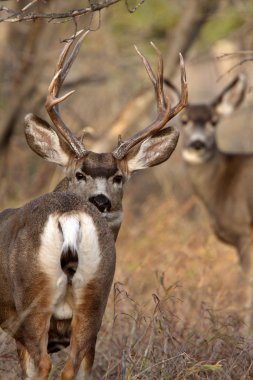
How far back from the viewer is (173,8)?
1467 cm

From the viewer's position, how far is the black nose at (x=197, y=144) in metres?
10.5

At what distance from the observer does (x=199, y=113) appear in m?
10.7

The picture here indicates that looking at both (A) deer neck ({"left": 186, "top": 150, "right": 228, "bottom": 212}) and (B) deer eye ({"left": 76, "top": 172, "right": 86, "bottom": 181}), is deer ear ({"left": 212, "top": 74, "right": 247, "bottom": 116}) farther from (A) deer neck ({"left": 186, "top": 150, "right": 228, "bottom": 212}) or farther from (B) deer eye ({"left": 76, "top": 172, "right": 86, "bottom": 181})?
(B) deer eye ({"left": 76, "top": 172, "right": 86, "bottom": 181})

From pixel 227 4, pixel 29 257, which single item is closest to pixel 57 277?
pixel 29 257

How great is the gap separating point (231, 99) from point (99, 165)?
4805 mm

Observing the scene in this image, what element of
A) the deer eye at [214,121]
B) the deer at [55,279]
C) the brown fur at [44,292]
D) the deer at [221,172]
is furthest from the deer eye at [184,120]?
the brown fur at [44,292]

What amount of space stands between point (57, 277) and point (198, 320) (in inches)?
77.6

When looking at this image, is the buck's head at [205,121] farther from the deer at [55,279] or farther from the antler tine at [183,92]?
the deer at [55,279]

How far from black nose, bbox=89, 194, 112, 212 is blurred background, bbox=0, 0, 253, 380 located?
1.46 feet

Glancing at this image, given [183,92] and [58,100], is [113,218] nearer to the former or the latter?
[58,100]

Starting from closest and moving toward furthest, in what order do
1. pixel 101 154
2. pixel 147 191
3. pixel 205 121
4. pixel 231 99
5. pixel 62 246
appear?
pixel 62 246 → pixel 101 154 → pixel 205 121 → pixel 231 99 → pixel 147 191

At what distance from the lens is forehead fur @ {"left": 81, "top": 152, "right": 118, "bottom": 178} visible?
6277 millimetres

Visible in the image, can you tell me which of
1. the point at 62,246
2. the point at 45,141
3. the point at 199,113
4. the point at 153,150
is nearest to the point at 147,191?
the point at 199,113

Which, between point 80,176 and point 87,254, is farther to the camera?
point 80,176
